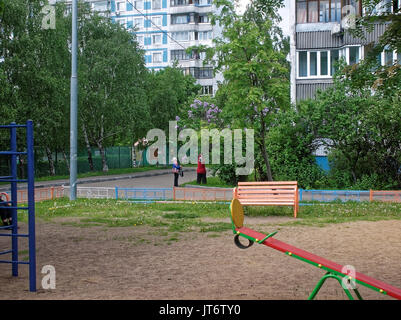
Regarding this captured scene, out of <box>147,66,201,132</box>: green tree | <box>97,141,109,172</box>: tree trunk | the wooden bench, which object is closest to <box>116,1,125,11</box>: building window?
<box>147,66,201,132</box>: green tree

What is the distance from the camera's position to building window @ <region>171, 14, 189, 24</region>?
75.2 metres

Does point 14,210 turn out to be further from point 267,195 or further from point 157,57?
point 157,57

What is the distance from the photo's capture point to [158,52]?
3068 inches

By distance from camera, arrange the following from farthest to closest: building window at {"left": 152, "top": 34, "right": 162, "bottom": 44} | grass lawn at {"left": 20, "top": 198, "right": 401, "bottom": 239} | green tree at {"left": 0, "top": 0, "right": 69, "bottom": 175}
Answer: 1. building window at {"left": 152, "top": 34, "right": 162, "bottom": 44}
2. green tree at {"left": 0, "top": 0, "right": 69, "bottom": 175}
3. grass lawn at {"left": 20, "top": 198, "right": 401, "bottom": 239}

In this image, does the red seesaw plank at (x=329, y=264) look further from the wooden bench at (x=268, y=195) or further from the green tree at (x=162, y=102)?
the green tree at (x=162, y=102)

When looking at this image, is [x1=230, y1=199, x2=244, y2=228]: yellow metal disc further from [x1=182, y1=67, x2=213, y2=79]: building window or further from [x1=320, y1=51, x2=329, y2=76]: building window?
[x1=182, y1=67, x2=213, y2=79]: building window

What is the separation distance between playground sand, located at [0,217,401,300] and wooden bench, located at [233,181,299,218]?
1.74m

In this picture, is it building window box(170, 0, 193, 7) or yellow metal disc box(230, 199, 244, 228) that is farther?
building window box(170, 0, 193, 7)

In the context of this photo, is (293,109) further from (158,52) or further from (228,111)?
(158,52)

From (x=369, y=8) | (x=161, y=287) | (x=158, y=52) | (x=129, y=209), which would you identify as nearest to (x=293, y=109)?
(x=129, y=209)

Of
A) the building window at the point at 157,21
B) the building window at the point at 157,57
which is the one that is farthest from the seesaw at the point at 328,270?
the building window at the point at 157,21

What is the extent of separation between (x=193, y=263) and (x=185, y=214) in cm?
598
